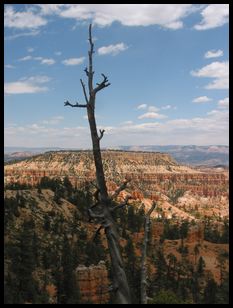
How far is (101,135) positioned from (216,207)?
148m

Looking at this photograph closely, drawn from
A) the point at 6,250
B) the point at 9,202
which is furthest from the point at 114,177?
the point at 6,250

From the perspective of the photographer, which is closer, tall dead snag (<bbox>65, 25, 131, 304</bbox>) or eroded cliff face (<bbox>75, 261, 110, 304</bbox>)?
tall dead snag (<bbox>65, 25, 131, 304</bbox>)

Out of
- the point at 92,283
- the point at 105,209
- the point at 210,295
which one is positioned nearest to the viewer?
the point at 105,209

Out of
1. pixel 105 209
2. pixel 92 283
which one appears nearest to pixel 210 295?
pixel 92 283

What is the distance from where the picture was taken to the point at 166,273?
1909 inches

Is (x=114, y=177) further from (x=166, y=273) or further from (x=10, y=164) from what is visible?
(x=166, y=273)

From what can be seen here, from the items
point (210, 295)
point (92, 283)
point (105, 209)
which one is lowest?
point (210, 295)

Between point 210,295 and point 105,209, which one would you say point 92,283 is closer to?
point 210,295

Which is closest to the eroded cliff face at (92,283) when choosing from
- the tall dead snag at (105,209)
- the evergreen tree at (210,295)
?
the evergreen tree at (210,295)

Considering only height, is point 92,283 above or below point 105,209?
below

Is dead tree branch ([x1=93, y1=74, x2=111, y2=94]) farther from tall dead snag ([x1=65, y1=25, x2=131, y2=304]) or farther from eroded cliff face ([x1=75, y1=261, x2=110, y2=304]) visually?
eroded cliff face ([x1=75, y1=261, x2=110, y2=304])

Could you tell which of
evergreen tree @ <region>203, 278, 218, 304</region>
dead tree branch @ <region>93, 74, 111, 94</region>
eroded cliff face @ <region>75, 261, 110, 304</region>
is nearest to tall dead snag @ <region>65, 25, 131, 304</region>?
dead tree branch @ <region>93, 74, 111, 94</region>

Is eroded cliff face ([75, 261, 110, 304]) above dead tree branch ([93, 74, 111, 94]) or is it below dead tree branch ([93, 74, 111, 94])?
below

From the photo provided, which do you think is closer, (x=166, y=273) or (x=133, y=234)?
(x=166, y=273)
